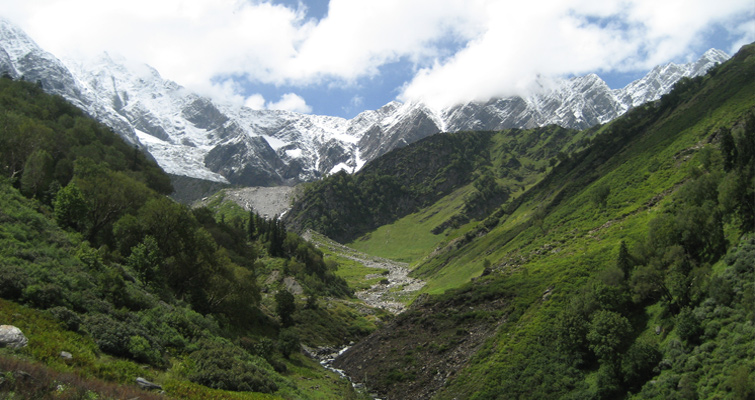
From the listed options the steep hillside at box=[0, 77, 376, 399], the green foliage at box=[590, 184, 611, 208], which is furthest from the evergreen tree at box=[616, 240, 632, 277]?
the green foliage at box=[590, 184, 611, 208]

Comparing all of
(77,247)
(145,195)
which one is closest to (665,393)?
(77,247)

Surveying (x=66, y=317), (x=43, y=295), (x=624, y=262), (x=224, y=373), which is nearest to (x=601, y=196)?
(x=624, y=262)

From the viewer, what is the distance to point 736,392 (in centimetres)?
2973

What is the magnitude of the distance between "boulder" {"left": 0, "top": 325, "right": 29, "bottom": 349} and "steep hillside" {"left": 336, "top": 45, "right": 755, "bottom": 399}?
4417 centimetres

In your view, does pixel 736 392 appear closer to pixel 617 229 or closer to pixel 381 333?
pixel 617 229

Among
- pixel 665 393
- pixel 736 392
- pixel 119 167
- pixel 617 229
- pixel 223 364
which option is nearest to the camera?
pixel 736 392

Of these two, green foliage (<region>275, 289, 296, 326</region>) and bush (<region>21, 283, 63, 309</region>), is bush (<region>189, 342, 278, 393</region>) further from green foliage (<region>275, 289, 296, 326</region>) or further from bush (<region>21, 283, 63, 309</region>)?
green foliage (<region>275, 289, 296, 326</region>)

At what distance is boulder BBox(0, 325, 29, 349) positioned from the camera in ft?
62.8

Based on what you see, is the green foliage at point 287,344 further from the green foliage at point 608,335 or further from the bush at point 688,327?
the bush at point 688,327

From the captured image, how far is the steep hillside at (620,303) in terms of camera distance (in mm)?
39031

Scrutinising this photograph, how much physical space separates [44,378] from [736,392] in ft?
136

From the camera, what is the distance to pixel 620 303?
5128cm

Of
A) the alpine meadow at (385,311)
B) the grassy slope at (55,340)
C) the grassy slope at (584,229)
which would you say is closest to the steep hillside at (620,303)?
the alpine meadow at (385,311)

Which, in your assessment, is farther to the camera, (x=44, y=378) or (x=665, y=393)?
(x=665, y=393)
